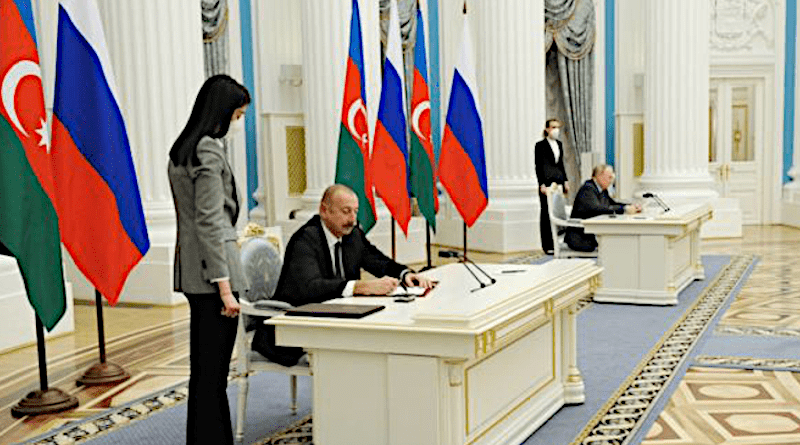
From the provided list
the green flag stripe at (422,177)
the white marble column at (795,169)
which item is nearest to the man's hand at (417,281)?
the green flag stripe at (422,177)

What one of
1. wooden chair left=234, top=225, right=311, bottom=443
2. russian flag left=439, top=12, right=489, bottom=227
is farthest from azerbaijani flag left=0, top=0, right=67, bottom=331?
russian flag left=439, top=12, right=489, bottom=227

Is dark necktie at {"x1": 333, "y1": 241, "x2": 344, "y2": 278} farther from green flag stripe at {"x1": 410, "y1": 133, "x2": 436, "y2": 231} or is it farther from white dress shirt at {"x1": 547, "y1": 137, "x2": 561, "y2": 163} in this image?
white dress shirt at {"x1": 547, "y1": 137, "x2": 561, "y2": 163}

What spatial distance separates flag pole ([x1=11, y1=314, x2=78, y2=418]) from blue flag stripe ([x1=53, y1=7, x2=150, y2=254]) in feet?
2.35

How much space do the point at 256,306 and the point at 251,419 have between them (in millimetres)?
768

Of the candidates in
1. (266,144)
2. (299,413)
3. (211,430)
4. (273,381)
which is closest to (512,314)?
(211,430)

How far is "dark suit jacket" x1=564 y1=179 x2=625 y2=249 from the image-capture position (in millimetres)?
8344

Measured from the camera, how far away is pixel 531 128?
12008mm

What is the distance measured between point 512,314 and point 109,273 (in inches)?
96.1

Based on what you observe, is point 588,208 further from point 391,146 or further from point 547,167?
point 547,167

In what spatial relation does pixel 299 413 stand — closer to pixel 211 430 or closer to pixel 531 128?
pixel 211 430

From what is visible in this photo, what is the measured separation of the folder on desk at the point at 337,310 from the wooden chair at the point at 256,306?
1.44ft

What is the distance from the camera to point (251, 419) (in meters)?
4.55

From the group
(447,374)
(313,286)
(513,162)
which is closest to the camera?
(447,374)

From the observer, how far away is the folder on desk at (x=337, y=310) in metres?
3.46
